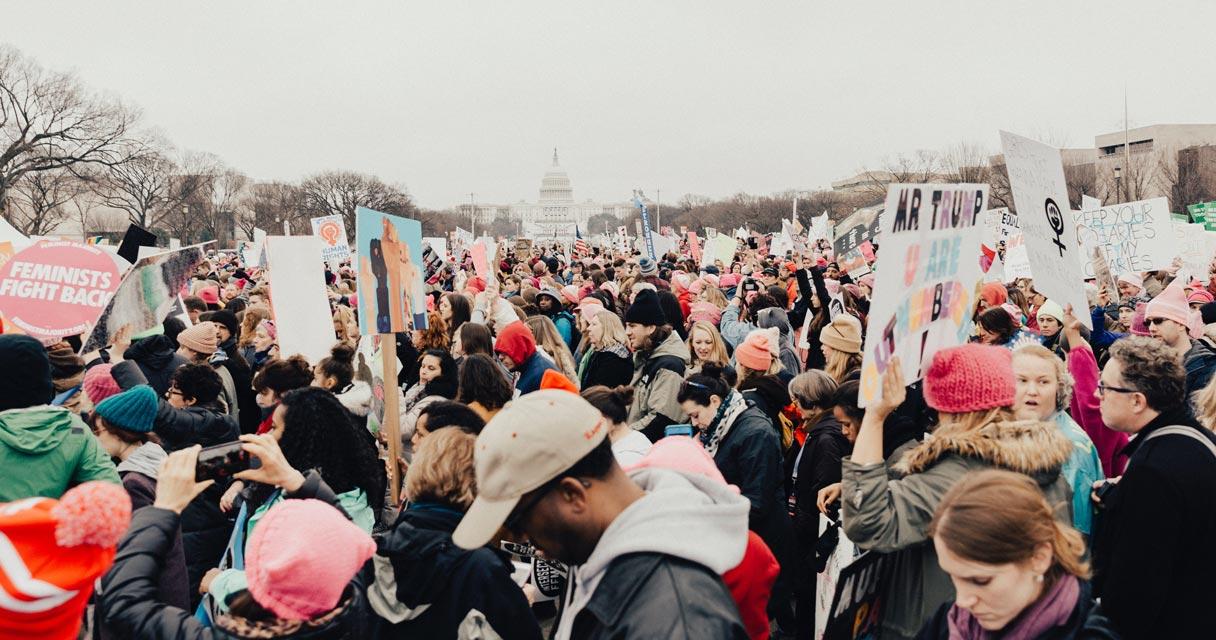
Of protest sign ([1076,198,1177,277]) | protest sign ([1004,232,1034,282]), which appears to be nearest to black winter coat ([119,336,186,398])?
protest sign ([1076,198,1177,277])

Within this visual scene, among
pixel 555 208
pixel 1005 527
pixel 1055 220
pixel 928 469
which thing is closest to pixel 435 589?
pixel 928 469

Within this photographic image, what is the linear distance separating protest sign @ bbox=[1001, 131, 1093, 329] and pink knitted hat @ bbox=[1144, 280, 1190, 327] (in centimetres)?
208

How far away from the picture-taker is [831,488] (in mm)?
4207

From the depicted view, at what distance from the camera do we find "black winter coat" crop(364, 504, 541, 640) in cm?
310

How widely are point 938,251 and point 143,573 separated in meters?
3.11

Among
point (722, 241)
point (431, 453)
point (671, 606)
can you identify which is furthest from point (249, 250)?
point (671, 606)

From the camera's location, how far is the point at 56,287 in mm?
6406

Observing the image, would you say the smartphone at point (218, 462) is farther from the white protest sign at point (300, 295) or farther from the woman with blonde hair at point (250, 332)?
the woman with blonde hair at point (250, 332)

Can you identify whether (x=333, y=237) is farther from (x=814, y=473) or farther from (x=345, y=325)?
(x=814, y=473)

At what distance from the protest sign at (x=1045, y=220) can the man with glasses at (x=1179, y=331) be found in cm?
207

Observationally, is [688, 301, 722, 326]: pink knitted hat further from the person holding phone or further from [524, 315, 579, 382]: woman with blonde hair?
the person holding phone

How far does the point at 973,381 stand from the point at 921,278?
0.46 m

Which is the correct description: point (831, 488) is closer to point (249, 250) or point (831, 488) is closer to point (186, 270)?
point (186, 270)

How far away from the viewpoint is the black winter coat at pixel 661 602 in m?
1.83
